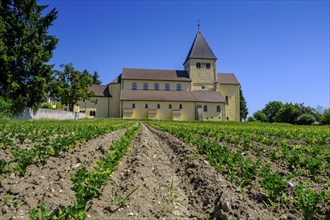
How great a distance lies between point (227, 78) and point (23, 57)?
46.2 metres

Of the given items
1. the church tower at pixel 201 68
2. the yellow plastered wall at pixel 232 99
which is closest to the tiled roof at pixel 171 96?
the church tower at pixel 201 68

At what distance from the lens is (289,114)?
7162 centimetres

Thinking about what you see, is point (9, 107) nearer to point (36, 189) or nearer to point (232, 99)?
point (36, 189)

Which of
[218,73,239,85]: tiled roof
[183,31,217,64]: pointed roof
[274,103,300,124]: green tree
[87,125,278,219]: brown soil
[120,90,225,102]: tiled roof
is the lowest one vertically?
[87,125,278,219]: brown soil

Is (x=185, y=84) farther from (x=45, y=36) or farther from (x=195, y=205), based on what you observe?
(x=195, y=205)

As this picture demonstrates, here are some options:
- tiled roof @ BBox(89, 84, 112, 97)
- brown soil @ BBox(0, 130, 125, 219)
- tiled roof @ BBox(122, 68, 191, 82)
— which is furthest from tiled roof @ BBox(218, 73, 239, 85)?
brown soil @ BBox(0, 130, 125, 219)

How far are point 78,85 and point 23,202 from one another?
43223 millimetres

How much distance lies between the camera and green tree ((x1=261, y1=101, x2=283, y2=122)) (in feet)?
322

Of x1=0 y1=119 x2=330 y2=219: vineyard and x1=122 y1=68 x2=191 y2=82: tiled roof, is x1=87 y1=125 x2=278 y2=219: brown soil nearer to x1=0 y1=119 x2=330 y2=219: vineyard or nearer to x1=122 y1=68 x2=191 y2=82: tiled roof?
x1=0 y1=119 x2=330 y2=219: vineyard

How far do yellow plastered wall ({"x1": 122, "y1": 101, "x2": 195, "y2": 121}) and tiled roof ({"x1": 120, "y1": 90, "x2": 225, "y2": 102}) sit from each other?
796mm

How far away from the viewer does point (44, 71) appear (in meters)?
26.7

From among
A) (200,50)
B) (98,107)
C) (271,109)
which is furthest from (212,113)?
(271,109)

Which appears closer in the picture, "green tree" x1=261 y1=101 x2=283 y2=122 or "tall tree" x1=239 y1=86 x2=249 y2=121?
"tall tree" x1=239 y1=86 x2=249 y2=121

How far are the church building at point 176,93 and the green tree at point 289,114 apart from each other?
71.2 ft
